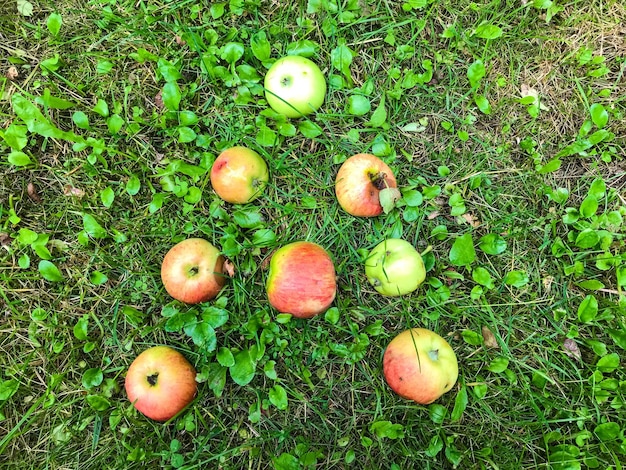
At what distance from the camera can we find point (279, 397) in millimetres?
2529

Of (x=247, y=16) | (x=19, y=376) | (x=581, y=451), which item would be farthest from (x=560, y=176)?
(x=19, y=376)

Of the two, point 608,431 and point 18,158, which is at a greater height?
point 18,158

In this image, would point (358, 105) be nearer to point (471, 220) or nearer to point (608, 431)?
point (471, 220)

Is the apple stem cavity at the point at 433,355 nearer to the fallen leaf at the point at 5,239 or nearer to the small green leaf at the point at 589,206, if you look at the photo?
the small green leaf at the point at 589,206

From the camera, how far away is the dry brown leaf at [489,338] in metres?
2.71

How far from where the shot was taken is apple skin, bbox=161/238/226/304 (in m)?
2.47

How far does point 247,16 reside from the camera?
2.93 meters

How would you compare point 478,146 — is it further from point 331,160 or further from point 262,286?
point 262,286

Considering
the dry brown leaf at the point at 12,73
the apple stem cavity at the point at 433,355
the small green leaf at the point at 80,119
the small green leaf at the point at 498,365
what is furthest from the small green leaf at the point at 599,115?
the dry brown leaf at the point at 12,73

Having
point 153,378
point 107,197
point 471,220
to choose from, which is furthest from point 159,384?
point 471,220

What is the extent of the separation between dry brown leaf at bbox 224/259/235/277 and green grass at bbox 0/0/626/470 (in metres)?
0.06

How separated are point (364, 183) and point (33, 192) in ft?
6.81

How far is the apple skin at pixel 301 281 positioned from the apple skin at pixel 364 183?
1.17 feet

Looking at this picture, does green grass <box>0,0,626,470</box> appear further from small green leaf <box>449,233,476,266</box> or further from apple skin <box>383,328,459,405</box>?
apple skin <box>383,328,459,405</box>
